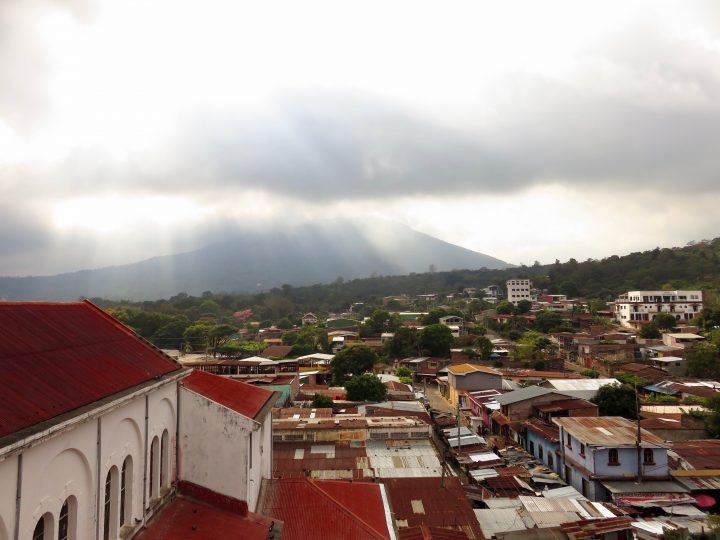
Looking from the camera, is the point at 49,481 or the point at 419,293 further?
the point at 419,293

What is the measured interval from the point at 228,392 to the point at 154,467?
10.9 feet

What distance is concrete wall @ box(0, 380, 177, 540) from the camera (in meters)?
5.78

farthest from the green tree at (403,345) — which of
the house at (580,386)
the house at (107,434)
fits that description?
the house at (107,434)

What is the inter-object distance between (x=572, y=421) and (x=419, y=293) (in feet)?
496

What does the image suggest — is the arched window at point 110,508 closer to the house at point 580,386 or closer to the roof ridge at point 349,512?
the roof ridge at point 349,512

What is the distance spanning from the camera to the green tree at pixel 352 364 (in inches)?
1911

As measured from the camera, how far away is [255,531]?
10.4 m

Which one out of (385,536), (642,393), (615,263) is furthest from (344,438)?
(615,263)

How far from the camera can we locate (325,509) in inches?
505

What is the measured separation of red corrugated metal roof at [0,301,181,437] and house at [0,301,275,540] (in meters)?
0.02

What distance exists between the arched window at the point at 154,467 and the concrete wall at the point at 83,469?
218mm

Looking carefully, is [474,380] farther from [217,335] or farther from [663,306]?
[663,306]

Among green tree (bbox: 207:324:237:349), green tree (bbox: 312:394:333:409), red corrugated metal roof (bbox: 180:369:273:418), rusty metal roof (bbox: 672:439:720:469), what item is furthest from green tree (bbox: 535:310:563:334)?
red corrugated metal roof (bbox: 180:369:273:418)

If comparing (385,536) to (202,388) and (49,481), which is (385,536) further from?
(49,481)
